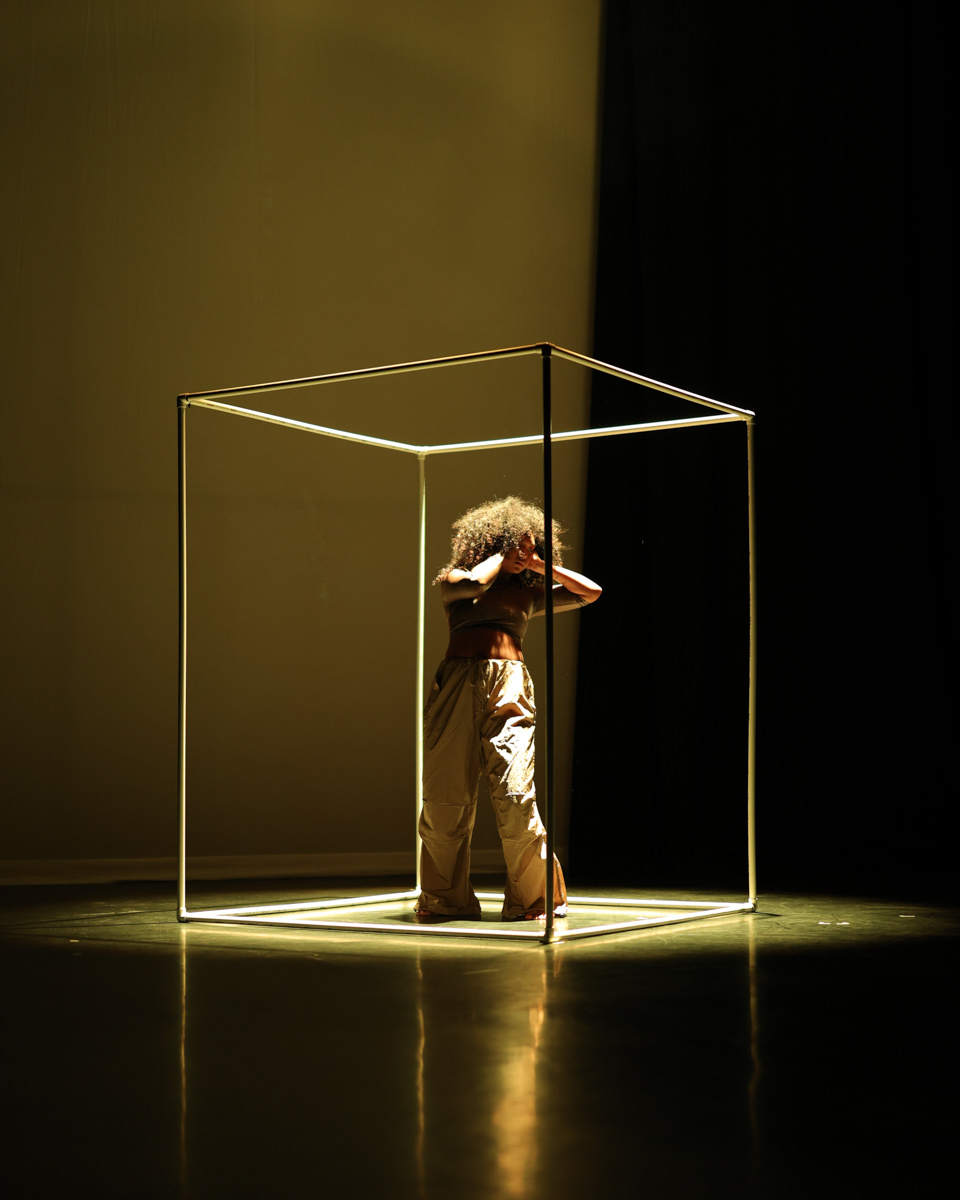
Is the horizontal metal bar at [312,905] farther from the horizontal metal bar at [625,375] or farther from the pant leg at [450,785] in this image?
the horizontal metal bar at [625,375]

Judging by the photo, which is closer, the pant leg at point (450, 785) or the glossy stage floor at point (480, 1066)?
the glossy stage floor at point (480, 1066)

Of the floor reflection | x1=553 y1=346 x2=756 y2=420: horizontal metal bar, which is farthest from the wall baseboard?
the floor reflection

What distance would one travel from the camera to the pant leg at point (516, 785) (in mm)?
4379

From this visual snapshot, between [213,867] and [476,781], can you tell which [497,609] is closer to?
[476,781]

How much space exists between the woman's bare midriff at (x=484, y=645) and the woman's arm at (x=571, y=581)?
0.23 meters

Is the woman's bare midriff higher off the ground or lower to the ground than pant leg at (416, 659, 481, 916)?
higher

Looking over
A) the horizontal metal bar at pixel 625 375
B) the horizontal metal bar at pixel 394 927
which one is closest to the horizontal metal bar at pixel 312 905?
the horizontal metal bar at pixel 394 927

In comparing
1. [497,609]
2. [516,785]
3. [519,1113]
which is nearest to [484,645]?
[497,609]

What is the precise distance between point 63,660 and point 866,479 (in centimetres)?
358

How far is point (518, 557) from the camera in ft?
15.1

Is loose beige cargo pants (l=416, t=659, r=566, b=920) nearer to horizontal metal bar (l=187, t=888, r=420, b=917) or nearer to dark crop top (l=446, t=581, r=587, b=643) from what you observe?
dark crop top (l=446, t=581, r=587, b=643)

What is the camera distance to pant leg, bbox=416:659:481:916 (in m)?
4.54

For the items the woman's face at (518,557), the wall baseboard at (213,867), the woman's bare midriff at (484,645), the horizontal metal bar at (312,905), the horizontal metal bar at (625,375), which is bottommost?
the wall baseboard at (213,867)

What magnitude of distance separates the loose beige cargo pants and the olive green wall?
226cm
